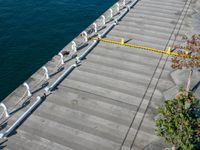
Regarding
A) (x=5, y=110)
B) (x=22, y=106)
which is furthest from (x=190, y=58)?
(x=5, y=110)

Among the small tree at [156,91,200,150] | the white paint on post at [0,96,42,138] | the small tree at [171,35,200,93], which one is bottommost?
the white paint on post at [0,96,42,138]

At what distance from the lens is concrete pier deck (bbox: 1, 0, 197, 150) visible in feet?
62.8

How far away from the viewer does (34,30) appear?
40.8 metres

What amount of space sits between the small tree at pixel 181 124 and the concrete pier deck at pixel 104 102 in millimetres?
3821

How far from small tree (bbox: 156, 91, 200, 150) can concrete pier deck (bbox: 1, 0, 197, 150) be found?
12.5ft

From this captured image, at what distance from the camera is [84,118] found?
20922 mm

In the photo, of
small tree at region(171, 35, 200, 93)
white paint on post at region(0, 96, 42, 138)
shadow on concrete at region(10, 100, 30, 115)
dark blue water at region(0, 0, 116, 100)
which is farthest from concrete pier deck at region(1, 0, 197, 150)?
dark blue water at region(0, 0, 116, 100)

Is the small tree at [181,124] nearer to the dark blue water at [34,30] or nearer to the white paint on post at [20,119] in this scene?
the white paint on post at [20,119]

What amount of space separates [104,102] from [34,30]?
2274 centimetres

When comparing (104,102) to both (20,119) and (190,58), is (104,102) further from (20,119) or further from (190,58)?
(190,58)

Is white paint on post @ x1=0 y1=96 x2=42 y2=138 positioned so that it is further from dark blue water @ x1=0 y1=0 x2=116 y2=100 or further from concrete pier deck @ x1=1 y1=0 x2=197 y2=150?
dark blue water @ x1=0 y1=0 x2=116 y2=100

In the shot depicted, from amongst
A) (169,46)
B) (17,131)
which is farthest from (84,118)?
(169,46)

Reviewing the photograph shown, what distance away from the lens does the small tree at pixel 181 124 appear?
48.4 ft

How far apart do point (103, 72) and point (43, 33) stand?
17799 mm
